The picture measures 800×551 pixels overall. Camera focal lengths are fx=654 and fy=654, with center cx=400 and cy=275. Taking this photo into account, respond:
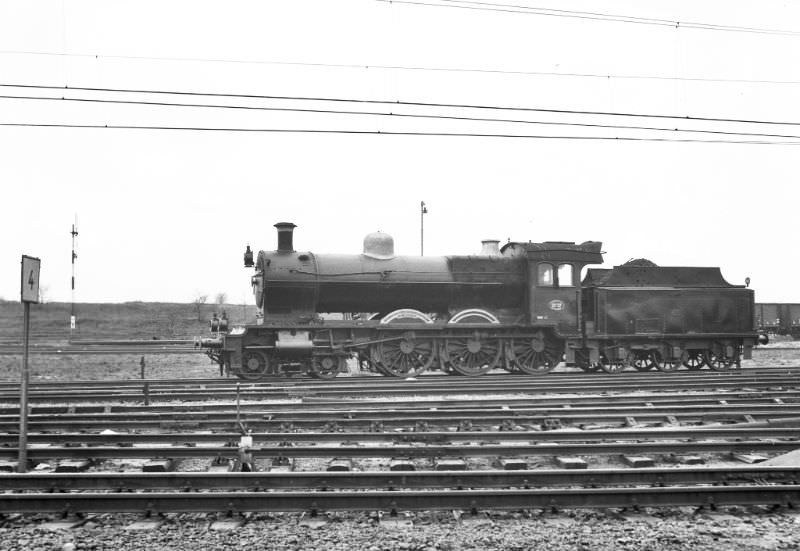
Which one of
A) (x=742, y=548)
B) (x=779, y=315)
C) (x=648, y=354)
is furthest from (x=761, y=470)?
(x=779, y=315)

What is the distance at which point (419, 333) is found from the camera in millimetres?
16391

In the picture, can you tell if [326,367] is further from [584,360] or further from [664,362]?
[664,362]

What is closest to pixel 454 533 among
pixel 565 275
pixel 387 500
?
pixel 387 500

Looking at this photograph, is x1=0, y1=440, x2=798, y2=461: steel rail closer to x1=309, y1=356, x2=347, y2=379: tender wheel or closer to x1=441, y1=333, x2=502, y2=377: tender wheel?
x1=309, y1=356, x2=347, y2=379: tender wheel

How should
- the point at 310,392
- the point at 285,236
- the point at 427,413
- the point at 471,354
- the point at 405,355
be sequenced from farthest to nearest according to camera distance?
the point at 471,354
the point at 405,355
the point at 285,236
the point at 310,392
the point at 427,413

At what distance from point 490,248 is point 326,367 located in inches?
219

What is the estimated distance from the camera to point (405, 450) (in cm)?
729

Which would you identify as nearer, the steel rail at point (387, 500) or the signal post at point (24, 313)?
the steel rail at point (387, 500)

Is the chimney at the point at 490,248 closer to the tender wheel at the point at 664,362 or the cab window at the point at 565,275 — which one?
the cab window at the point at 565,275

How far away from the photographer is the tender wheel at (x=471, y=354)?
16672mm

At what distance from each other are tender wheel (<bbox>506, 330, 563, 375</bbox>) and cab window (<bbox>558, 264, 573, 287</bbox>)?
4.74ft

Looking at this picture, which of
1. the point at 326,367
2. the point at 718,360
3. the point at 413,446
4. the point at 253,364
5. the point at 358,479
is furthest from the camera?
the point at 718,360

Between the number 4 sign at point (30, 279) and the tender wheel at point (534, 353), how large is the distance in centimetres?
1196

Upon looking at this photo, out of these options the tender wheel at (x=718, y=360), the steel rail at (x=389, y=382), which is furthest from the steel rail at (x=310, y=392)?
the tender wheel at (x=718, y=360)
